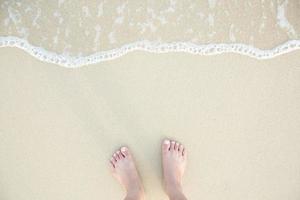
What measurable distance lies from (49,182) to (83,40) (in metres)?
0.63

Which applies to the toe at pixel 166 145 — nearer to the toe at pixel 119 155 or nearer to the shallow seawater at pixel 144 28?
the toe at pixel 119 155

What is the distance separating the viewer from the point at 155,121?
1744 millimetres

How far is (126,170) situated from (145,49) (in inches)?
20.1

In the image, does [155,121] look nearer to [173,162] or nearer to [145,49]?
[173,162]

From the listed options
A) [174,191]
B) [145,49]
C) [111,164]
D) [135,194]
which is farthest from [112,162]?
[145,49]

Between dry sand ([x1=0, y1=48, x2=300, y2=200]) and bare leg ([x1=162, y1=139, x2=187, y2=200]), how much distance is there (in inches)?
1.3

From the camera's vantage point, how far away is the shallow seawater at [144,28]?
170 centimetres

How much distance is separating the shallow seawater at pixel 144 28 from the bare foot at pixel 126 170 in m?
0.41

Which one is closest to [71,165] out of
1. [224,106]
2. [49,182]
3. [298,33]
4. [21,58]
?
[49,182]

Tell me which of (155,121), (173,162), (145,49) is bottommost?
(173,162)

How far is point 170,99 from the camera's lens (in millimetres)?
1735

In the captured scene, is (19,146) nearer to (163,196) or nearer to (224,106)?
(163,196)

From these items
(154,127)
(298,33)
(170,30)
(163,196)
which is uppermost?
(170,30)

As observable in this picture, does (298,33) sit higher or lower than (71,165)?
higher
